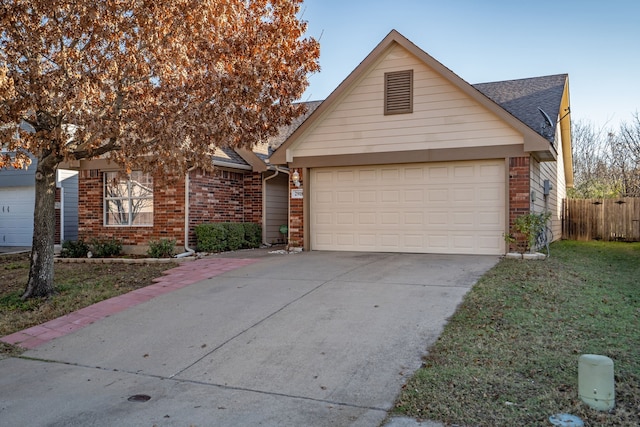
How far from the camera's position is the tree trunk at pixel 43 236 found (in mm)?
8352

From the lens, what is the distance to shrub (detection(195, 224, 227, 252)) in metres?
13.3

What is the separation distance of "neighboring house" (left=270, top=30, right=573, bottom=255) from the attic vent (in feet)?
0.08

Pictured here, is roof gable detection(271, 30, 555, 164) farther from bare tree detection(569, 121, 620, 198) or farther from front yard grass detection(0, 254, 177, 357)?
bare tree detection(569, 121, 620, 198)

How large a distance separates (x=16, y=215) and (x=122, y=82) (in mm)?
14609

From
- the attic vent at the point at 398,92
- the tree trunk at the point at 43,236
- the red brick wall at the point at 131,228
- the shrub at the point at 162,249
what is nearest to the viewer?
the tree trunk at the point at 43,236

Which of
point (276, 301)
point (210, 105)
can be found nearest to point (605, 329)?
point (276, 301)

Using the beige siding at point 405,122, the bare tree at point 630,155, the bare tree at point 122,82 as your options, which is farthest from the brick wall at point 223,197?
the bare tree at point 630,155

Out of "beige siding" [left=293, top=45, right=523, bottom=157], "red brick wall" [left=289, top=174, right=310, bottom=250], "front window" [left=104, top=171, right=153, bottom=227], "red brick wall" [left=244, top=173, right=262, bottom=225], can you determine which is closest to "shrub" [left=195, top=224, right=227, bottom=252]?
"front window" [left=104, top=171, right=153, bottom=227]

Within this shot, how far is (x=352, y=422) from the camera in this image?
3756 mm

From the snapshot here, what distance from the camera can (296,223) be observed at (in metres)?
13.0

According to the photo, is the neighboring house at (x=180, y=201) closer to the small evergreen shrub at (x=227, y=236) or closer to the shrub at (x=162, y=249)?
the small evergreen shrub at (x=227, y=236)

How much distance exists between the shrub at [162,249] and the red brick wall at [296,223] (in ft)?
10.1

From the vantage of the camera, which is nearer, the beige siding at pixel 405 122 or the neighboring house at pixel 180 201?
the beige siding at pixel 405 122

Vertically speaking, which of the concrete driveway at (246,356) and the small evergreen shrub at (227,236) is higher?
the small evergreen shrub at (227,236)
